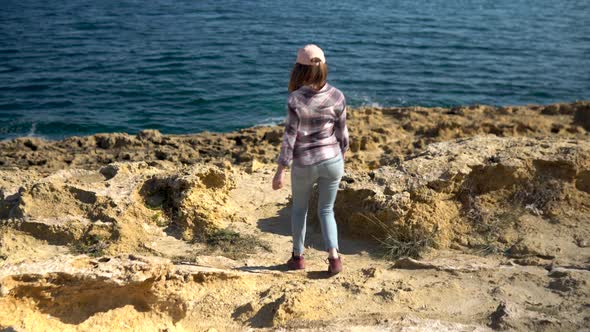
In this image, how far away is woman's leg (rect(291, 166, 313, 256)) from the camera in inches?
184

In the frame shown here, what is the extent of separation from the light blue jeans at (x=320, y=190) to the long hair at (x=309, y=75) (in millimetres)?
563

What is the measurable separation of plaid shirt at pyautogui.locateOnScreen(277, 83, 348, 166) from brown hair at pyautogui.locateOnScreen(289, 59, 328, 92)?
4 cm

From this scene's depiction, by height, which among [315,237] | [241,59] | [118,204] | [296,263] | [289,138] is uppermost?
[289,138]

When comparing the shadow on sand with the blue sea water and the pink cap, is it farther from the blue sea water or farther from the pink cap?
the blue sea water

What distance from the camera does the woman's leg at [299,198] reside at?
4668 millimetres

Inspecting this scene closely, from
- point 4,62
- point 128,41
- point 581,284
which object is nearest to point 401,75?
point 128,41

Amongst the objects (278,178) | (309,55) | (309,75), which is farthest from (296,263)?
(309,55)

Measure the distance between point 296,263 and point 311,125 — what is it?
1185 millimetres

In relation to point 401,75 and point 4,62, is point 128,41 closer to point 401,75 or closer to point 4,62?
point 4,62

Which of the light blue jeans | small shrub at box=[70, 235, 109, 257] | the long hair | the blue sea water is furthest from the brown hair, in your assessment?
the blue sea water

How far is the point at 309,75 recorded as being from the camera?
173 inches

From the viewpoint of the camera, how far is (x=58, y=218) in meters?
5.57

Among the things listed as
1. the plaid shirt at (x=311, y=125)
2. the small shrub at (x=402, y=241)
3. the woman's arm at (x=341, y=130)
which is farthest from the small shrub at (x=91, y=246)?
the small shrub at (x=402, y=241)

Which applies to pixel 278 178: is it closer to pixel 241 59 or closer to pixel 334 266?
pixel 334 266
